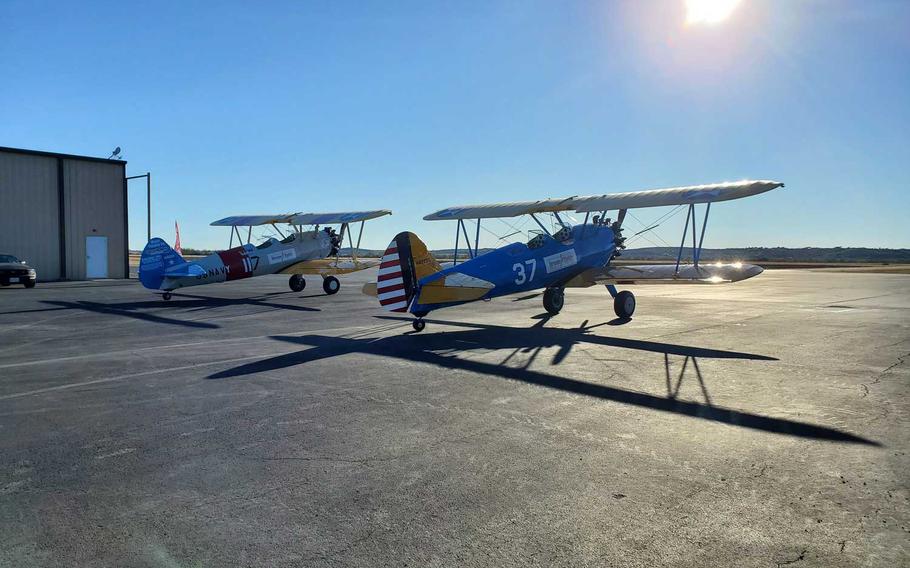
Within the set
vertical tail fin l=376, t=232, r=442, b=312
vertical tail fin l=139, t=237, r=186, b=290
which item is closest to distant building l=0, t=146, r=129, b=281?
vertical tail fin l=139, t=237, r=186, b=290

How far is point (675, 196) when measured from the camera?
14836mm

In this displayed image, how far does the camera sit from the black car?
28281 mm

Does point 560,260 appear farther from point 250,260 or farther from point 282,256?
point 282,256

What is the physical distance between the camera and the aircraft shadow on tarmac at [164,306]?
16.1 metres

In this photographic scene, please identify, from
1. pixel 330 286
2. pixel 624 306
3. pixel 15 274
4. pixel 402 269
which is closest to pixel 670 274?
pixel 624 306

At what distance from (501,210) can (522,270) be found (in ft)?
12.2

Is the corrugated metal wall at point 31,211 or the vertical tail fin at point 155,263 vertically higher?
the corrugated metal wall at point 31,211

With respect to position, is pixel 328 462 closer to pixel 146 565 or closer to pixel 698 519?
pixel 146 565

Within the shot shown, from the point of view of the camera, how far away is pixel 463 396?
7.40m

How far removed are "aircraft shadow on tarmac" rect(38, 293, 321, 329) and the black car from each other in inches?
373

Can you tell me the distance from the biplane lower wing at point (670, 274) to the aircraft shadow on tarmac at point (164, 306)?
27.8ft

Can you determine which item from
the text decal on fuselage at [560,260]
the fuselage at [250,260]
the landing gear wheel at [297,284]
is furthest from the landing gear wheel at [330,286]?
the text decal on fuselage at [560,260]

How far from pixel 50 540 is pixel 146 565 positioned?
2.53 feet

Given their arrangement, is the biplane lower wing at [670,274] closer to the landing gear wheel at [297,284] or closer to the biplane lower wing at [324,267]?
the biplane lower wing at [324,267]
